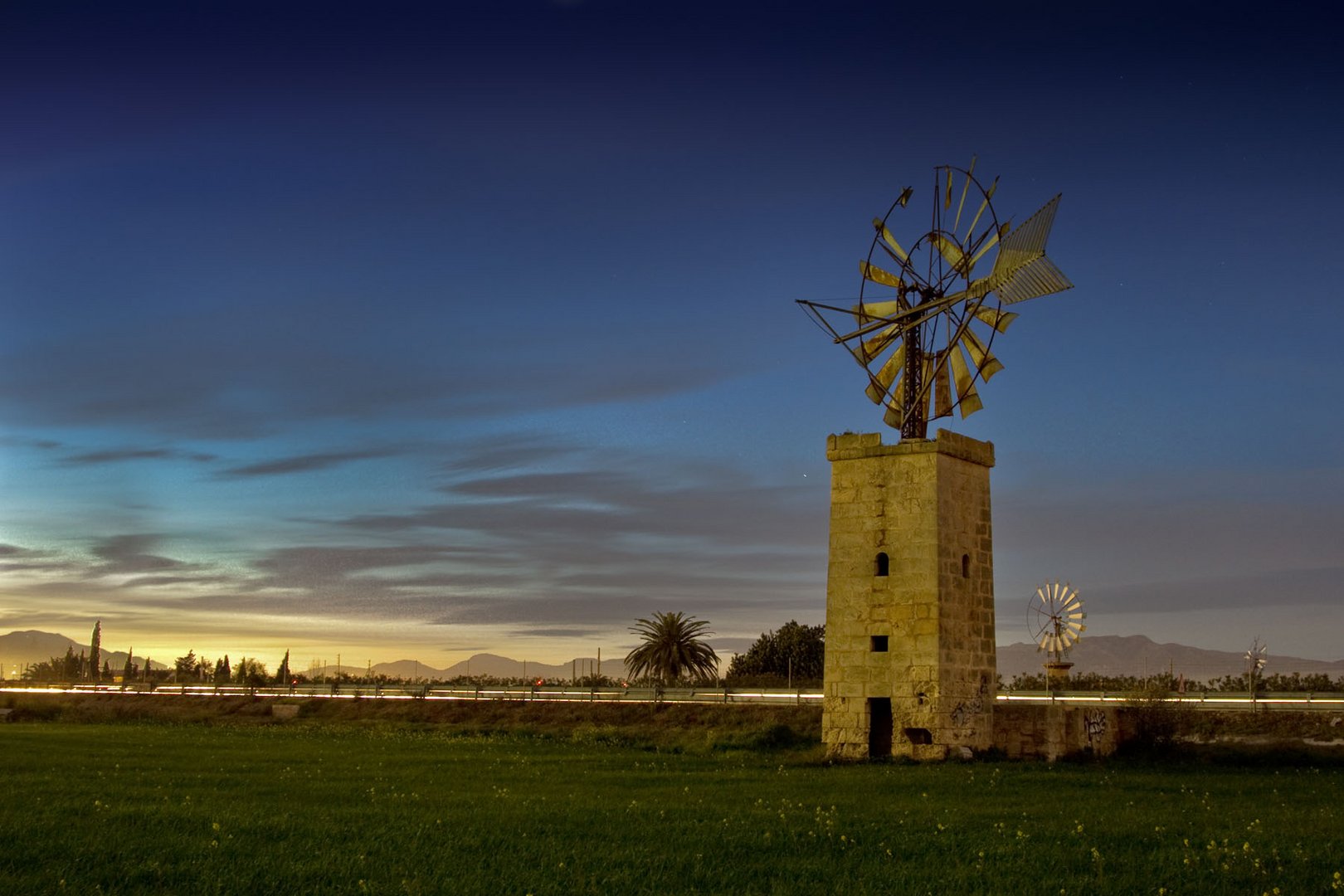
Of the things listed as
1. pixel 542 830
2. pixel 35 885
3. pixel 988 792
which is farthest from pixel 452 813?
pixel 988 792

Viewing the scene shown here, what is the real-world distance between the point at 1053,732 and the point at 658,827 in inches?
674

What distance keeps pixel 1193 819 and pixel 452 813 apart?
39.7ft

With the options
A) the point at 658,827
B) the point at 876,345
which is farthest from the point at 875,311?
→ the point at 658,827

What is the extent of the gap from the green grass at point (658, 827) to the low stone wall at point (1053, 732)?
1.39 metres

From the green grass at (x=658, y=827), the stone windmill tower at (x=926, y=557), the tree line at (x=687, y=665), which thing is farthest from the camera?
the tree line at (x=687, y=665)

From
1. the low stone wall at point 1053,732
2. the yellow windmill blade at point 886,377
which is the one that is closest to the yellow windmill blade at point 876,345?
the yellow windmill blade at point 886,377

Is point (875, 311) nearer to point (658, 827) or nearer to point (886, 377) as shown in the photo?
point (886, 377)

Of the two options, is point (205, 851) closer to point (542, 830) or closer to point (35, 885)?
point (35, 885)

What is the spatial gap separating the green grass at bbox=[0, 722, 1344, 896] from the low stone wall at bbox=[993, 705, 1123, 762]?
139 cm

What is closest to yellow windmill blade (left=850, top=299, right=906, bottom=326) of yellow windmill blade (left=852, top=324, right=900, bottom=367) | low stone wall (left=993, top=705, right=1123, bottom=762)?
yellow windmill blade (left=852, top=324, right=900, bottom=367)

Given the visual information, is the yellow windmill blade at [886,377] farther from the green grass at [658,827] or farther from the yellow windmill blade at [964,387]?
the green grass at [658,827]

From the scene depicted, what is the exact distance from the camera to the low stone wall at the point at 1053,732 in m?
31.9

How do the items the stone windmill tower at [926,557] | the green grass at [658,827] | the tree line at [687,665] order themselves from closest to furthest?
the green grass at [658,827] < the stone windmill tower at [926,557] < the tree line at [687,665]

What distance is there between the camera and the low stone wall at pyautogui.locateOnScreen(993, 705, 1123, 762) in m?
31.9
